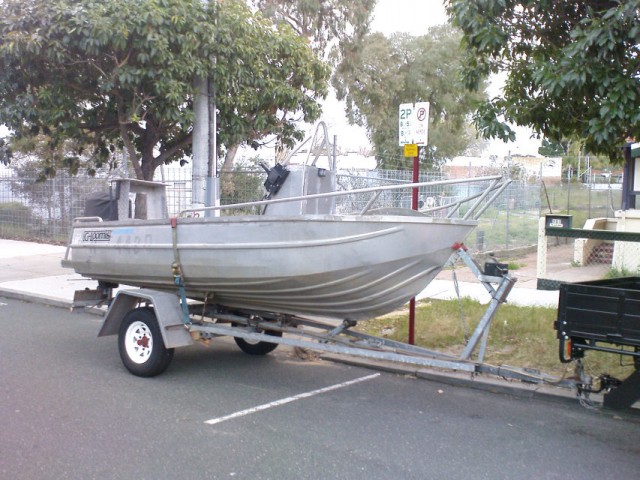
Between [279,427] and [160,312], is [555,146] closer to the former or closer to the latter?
[160,312]

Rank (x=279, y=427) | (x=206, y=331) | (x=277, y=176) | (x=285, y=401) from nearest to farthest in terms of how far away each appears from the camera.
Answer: (x=279, y=427)
(x=285, y=401)
(x=206, y=331)
(x=277, y=176)

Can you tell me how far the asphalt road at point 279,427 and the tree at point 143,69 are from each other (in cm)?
496

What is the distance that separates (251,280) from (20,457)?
8.05 feet

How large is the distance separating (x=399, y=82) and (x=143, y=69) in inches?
815

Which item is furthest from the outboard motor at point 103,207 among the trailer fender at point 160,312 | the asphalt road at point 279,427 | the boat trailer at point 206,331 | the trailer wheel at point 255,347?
the trailer wheel at point 255,347

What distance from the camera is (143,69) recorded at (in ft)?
35.1

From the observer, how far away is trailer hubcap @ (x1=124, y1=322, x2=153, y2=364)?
699 cm

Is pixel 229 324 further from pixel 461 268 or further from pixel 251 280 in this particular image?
pixel 461 268

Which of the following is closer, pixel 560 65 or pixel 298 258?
pixel 298 258

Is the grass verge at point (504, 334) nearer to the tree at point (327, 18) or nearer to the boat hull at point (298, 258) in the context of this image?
the boat hull at point (298, 258)

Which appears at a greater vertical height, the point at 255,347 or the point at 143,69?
the point at 143,69

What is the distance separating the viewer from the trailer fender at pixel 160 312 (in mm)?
6764

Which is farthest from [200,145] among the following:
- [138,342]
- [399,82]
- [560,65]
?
[399,82]

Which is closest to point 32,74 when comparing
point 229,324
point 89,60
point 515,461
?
point 89,60
